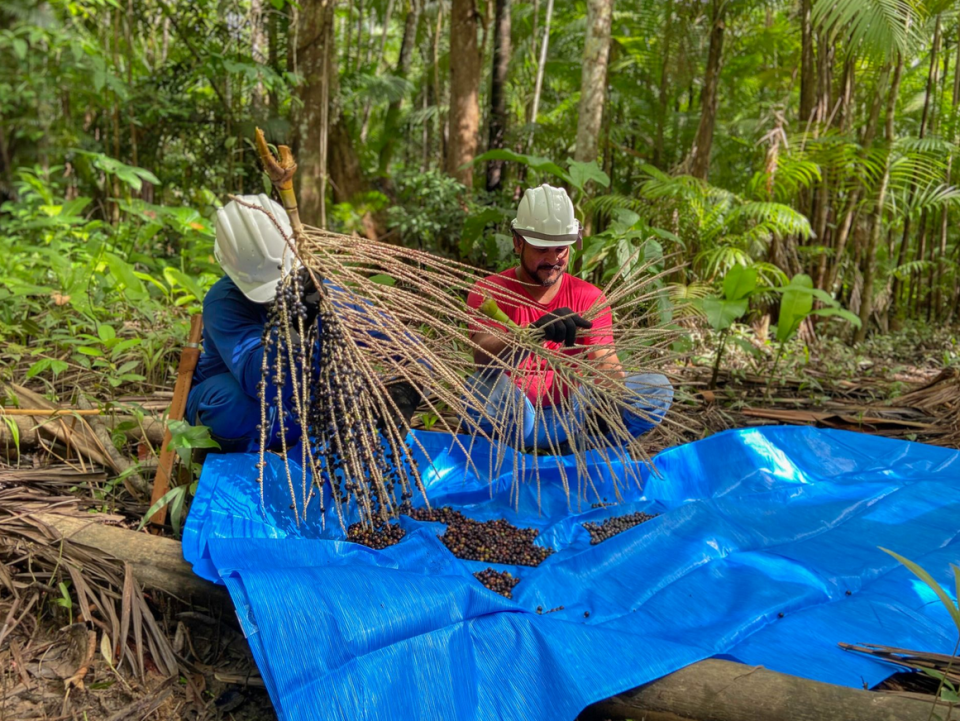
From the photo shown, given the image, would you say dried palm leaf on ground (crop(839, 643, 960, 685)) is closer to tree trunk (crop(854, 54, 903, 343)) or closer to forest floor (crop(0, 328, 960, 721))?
forest floor (crop(0, 328, 960, 721))

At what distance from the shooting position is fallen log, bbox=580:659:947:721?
123cm

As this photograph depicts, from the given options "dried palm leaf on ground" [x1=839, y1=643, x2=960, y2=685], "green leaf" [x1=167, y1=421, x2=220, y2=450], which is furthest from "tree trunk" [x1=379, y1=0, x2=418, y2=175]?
"dried palm leaf on ground" [x1=839, y1=643, x2=960, y2=685]

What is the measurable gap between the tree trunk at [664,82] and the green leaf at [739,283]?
10.9 ft

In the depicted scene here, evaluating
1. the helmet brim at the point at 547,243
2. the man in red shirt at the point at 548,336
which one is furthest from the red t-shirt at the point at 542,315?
the helmet brim at the point at 547,243

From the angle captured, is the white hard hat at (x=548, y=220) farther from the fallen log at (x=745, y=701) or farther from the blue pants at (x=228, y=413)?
the fallen log at (x=745, y=701)

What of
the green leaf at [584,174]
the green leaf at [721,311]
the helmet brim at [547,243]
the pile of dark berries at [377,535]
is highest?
the green leaf at [584,174]

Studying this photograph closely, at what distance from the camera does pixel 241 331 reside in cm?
203

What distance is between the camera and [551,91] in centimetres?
806

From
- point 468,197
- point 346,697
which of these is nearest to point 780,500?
point 346,697

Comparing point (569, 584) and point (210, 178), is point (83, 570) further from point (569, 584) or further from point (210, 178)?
point (210, 178)

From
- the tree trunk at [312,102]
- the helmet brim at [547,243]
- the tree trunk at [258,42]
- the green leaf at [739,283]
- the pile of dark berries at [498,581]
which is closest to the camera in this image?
the pile of dark berries at [498,581]

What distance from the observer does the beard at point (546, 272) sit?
7.63 ft

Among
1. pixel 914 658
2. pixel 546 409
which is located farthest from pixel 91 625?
pixel 914 658

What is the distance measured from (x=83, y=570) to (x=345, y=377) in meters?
0.78
